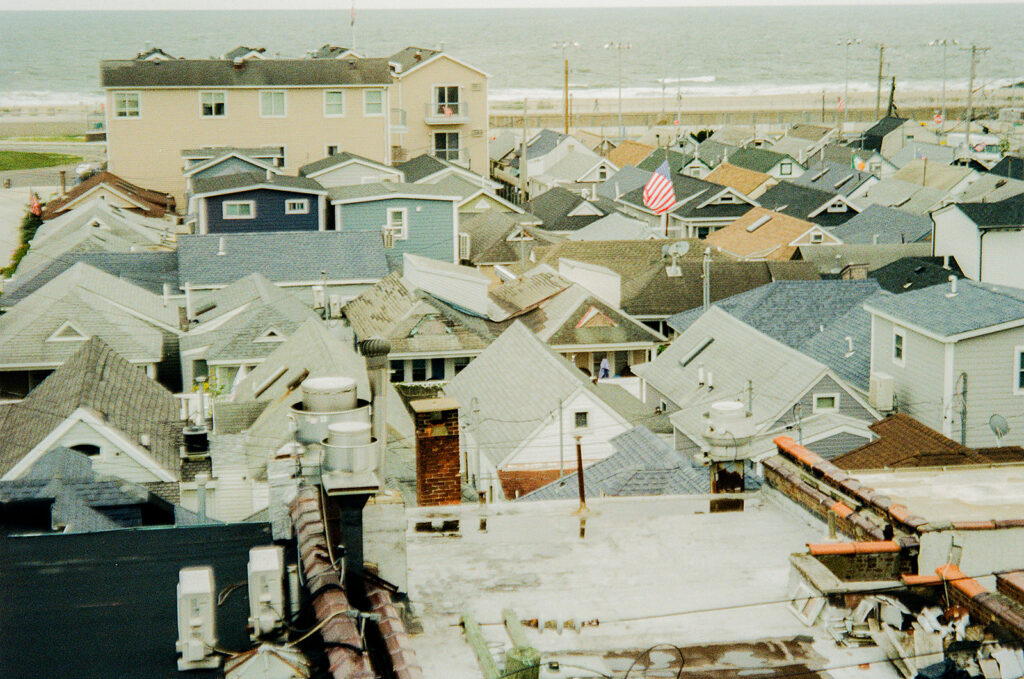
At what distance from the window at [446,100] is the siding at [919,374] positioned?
46232 millimetres

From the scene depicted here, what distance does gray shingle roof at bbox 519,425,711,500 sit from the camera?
1822 centimetres

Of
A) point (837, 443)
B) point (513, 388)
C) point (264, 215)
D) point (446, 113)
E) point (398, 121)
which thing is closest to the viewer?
point (837, 443)

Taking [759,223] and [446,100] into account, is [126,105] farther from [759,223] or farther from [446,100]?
[759,223]

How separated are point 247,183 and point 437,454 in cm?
3761

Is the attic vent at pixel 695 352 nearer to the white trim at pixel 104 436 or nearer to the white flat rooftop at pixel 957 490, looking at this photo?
the white trim at pixel 104 436

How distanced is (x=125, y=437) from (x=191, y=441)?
1.17 metres

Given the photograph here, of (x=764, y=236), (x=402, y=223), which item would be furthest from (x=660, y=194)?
(x=402, y=223)

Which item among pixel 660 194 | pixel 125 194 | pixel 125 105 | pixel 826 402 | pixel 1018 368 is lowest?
pixel 826 402

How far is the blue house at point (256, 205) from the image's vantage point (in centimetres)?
4950

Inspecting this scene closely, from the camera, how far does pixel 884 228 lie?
56.5 metres

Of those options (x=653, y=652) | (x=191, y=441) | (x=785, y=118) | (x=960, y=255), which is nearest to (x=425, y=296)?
(x=191, y=441)

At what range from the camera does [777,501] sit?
12.2 meters

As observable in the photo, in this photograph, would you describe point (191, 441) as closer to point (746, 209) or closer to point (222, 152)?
point (222, 152)

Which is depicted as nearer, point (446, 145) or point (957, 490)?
point (957, 490)
